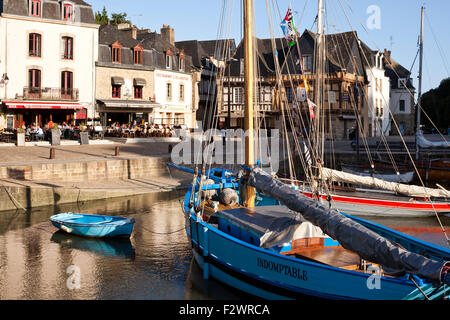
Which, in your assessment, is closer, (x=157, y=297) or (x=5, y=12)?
(x=157, y=297)

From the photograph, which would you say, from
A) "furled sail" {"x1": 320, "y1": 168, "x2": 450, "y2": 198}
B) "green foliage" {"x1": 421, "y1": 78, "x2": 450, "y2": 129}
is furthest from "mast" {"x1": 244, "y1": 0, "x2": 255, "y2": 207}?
"green foliage" {"x1": 421, "y1": 78, "x2": 450, "y2": 129}

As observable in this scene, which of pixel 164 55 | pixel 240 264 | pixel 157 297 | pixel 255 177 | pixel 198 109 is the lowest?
pixel 157 297

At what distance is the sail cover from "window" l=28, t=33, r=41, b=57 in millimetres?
29114

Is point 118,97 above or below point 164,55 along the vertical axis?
below

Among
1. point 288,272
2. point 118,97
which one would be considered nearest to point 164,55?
point 118,97

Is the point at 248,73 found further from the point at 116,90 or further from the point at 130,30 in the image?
the point at 130,30

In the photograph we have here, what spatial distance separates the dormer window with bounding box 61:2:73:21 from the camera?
118 ft

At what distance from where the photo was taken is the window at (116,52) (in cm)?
3934

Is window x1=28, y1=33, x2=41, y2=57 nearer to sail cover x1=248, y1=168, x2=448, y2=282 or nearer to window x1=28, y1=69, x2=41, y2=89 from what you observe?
window x1=28, y1=69, x2=41, y2=89

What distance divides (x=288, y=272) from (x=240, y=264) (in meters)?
1.47

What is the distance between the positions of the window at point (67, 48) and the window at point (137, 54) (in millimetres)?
5962

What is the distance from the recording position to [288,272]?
9219 mm
